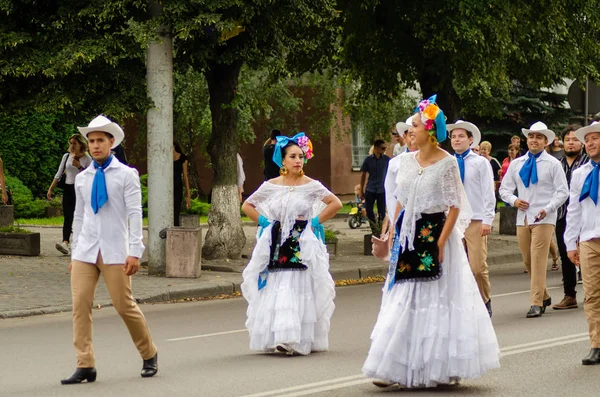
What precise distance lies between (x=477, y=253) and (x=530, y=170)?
1.44 m

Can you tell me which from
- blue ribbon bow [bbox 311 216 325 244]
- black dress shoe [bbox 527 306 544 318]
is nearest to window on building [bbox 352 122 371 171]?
black dress shoe [bbox 527 306 544 318]

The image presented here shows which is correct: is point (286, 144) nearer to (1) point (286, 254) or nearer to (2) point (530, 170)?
(1) point (286, 254)

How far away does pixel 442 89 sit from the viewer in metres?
22.5

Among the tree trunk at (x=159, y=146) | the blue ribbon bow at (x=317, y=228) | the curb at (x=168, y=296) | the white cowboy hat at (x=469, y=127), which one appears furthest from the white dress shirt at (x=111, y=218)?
the tree trunk at (x=159, y=146)

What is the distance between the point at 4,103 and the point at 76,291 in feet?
28.5

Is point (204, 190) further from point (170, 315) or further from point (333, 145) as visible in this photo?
point (170, 315)

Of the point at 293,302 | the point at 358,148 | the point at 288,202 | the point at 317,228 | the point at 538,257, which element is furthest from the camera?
the point at 358,148

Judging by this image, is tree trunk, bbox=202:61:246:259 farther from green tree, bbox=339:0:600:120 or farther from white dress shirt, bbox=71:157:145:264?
white dress shirt, bbox=71:157:145:264

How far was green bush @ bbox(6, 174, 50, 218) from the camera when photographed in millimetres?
30922

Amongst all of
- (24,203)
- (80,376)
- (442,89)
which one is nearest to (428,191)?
(80,376)

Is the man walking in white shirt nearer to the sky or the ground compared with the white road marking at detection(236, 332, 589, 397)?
nearer to the sky

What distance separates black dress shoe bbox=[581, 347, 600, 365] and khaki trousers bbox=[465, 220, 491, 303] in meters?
2.71

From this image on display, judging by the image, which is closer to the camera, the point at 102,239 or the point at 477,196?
the point at 102,239

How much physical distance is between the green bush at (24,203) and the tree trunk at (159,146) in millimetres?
14717
